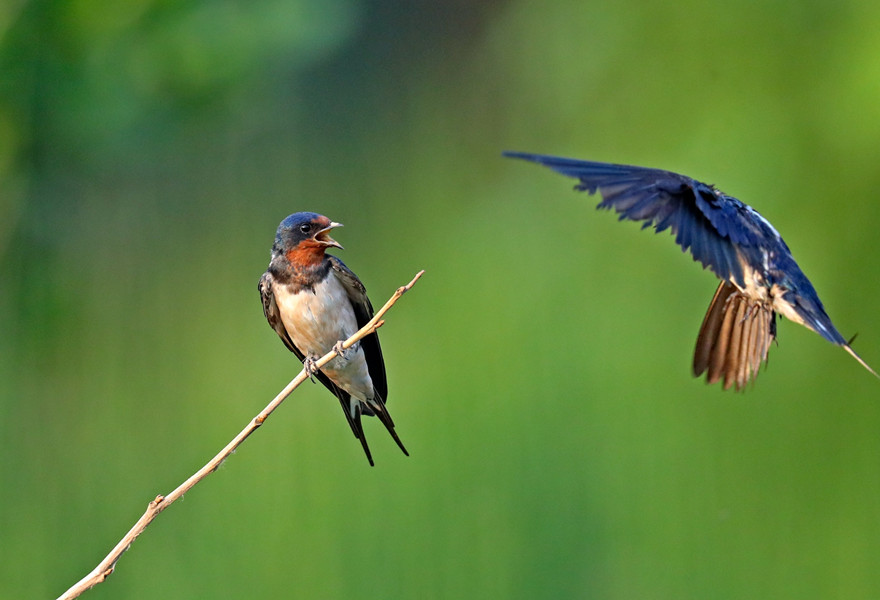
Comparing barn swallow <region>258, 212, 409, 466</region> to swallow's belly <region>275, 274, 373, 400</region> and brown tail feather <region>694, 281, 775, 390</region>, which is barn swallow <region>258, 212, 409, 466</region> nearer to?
swallow's belly <region>275, 274, 373, 400</region>

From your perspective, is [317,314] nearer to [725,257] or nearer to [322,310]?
[322,310]

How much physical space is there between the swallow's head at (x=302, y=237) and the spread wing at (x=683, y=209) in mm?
618

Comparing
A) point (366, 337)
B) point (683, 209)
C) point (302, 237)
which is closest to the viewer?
point (683, 209)

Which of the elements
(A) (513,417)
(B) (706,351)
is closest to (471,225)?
(A) (513,417)

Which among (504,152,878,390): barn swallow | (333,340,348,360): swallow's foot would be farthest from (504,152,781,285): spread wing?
(333,340,348,360): swallow's foot

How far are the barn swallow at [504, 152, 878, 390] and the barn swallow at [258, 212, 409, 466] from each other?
1.92 ft

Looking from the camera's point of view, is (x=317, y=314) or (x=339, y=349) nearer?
(x=339, y=349)

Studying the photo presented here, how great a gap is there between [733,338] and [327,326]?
712mm

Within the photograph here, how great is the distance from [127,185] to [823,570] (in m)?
2.45

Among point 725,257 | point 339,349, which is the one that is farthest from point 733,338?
point 339,349

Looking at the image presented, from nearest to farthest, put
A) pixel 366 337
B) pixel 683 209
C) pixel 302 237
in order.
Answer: pixel 683 209, pixel 302 237, pixel 366 337

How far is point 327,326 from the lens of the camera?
168 centimetres

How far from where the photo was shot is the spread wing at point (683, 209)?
1025 mm

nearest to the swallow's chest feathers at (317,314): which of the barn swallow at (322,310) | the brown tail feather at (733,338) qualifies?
the barn swallow at (322,310)
